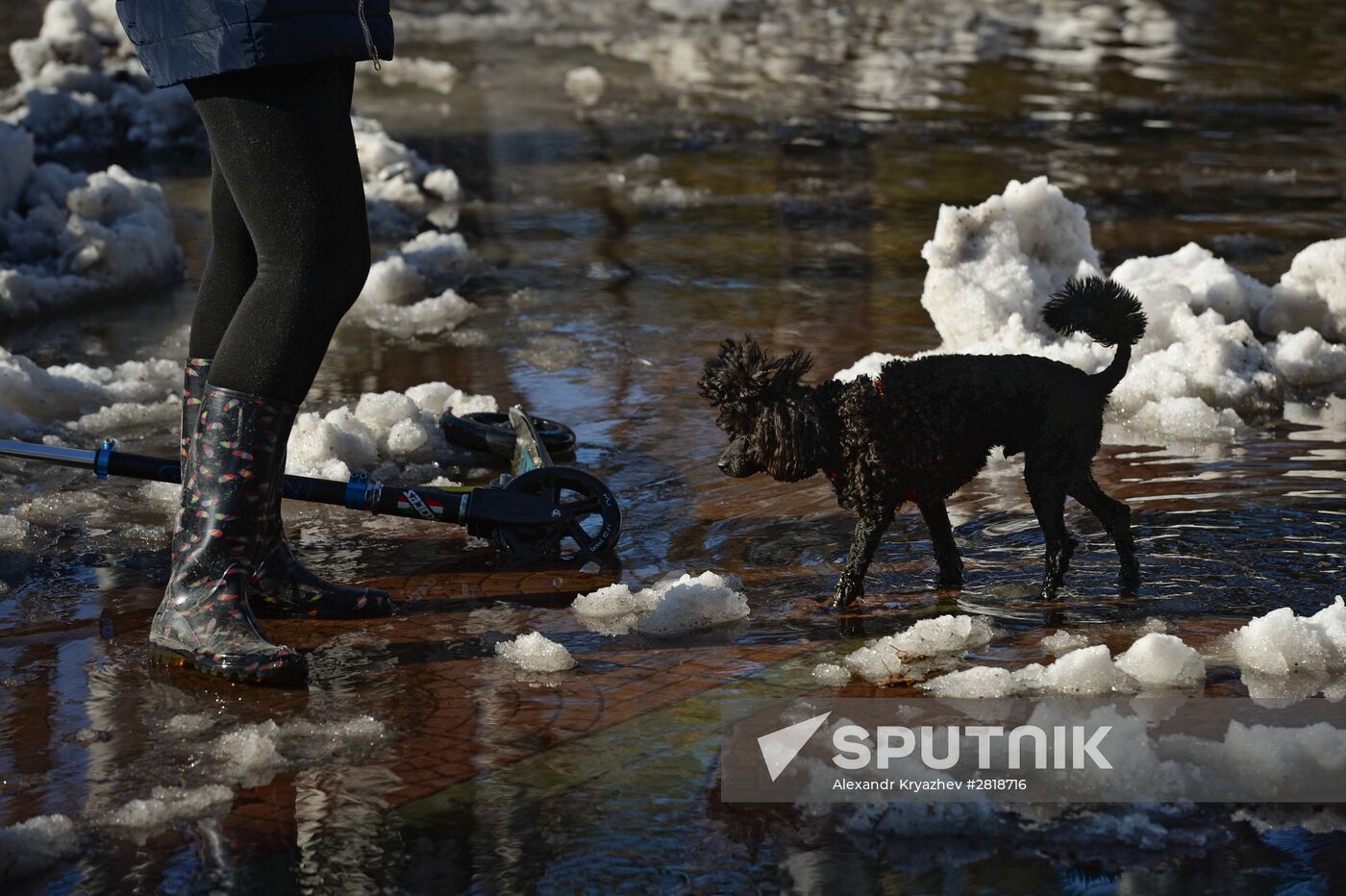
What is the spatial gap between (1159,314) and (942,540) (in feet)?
7.99

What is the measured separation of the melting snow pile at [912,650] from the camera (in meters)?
3.47

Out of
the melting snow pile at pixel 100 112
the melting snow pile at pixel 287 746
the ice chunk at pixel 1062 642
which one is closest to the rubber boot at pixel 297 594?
the melting snow pile at pixel 287 746

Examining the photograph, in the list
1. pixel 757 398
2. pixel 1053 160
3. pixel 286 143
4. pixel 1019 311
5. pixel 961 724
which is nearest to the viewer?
pixel 961 724

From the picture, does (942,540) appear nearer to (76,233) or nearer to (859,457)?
(859,457)

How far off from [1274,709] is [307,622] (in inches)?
86.3

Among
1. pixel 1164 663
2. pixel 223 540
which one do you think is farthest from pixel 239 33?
pixel 1164 663

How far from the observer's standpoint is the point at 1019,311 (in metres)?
6.01

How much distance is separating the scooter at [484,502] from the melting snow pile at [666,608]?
16.2 inches

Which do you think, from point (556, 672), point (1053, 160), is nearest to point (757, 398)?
point (556, 672)

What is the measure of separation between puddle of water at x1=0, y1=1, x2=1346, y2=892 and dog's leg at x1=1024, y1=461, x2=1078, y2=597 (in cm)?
9

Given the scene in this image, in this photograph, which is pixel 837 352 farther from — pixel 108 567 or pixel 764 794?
pixel 764 794

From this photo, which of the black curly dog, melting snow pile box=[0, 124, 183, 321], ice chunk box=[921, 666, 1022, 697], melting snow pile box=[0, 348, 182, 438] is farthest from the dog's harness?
melting snow pile box=[0, 124, 183, 321]

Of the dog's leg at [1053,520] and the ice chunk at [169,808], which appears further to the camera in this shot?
the dog's leg at [1053,520]

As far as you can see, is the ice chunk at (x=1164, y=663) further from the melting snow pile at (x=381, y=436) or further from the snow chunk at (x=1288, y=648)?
the melting snow pile at (x=381, y=436)
